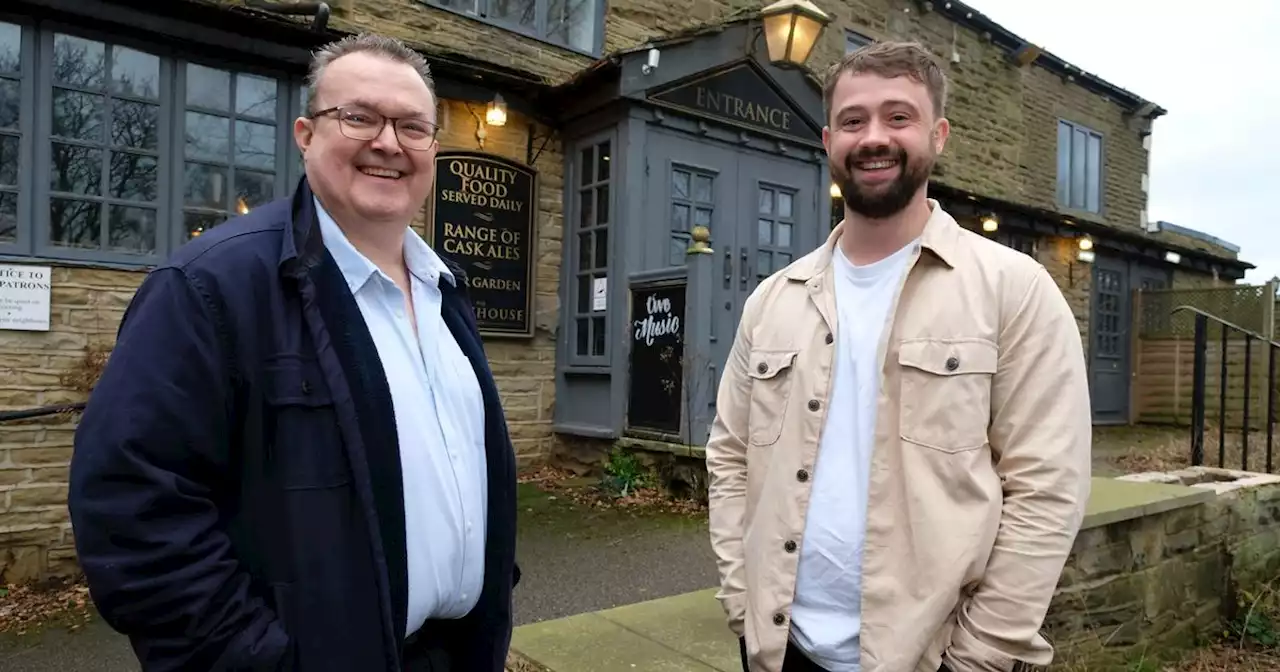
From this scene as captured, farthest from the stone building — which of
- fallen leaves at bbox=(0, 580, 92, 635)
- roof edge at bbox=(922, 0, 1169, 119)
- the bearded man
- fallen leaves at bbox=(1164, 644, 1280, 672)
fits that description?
the bearded man

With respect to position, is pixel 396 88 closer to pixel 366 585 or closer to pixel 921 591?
pixel 366 585

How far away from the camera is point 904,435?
1.77 m

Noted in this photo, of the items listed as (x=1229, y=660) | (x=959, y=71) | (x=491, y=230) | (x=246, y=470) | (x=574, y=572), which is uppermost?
(x=959, y=71)

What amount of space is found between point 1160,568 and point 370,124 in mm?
4243

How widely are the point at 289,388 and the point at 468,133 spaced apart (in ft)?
20.1

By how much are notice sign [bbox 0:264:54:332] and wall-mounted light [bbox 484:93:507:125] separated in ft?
11.2

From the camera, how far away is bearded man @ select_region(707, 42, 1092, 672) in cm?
169

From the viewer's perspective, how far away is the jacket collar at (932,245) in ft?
6.03

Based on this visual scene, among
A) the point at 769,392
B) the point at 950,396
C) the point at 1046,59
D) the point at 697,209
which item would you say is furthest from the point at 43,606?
the point at 1046,59

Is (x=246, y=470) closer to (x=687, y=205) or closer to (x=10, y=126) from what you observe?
(x=10, y=126)

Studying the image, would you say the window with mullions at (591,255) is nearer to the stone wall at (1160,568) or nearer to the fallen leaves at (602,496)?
the fallen leaves at (602,496)

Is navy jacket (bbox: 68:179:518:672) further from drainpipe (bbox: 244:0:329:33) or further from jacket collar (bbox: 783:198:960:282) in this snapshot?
drainpipe (bbox: 244:0:329:33)

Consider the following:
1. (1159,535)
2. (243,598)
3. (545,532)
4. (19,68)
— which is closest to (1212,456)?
(1159,535)

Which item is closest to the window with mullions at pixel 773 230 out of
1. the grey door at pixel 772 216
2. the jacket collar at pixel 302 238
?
the grey door at pixel 772 216
